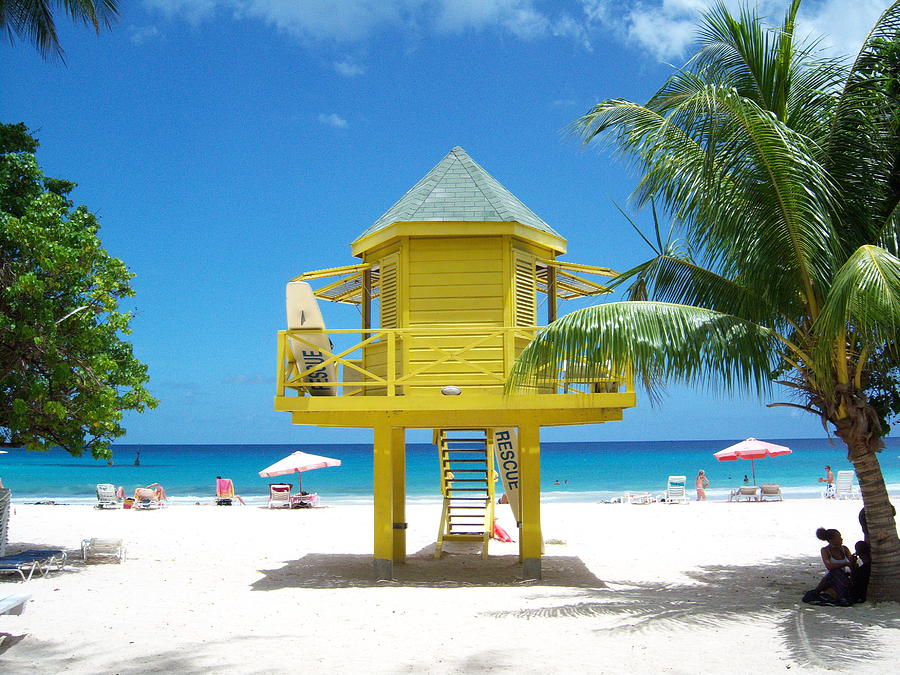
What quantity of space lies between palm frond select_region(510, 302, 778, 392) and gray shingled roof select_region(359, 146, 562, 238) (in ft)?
10.9

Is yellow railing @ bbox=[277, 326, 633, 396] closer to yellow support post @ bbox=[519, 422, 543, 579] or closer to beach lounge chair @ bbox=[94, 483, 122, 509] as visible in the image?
yellow support post @ bbox=[519, 422, 543, 579]

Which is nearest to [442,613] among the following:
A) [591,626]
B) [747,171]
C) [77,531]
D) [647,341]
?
[591,626]

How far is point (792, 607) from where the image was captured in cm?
986

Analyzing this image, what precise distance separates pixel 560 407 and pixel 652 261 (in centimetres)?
244

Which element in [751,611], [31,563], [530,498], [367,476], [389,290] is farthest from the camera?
[367,476]

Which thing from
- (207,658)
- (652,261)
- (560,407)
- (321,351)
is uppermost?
(652,261)

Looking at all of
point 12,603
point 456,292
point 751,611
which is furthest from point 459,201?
point 12,603

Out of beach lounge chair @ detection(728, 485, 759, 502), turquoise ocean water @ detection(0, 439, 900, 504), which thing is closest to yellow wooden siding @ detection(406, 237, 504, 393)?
beach lounge chair @ detection(728, 485, 759, 502)

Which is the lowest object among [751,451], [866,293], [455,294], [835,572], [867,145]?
[835,572]

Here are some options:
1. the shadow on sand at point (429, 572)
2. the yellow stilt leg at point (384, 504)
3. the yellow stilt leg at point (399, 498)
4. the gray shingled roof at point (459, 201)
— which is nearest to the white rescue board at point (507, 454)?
the shadow on sand at point (429, 572)

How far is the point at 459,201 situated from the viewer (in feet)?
42.5

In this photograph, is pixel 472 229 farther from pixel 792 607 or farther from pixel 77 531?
pixel 77 531

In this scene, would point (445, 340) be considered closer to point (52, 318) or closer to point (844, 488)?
point (52, 318)

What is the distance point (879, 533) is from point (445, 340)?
6.19 m
